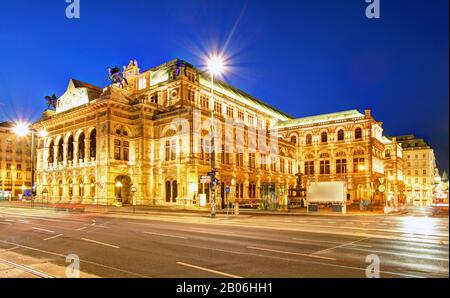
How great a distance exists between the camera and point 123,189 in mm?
55156

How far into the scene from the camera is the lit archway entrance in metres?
53.8

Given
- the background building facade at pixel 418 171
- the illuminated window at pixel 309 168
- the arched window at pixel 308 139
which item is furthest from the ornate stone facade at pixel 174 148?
the background building facade at pixel 418 171

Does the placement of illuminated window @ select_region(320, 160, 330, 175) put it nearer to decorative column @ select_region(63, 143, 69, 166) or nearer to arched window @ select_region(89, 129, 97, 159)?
arched window @ select_region(89, 129, 97, 159)

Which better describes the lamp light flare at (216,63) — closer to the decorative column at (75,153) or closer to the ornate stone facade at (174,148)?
the ornate stone facade at (174,148)

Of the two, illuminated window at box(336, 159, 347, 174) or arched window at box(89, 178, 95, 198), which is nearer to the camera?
arched window at box(89, 178, 95, 198)

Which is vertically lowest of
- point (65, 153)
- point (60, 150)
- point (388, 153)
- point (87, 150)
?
point (65, 153)

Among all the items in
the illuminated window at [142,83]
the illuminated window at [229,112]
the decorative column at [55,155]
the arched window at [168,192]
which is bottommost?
the arched window at [168,192]

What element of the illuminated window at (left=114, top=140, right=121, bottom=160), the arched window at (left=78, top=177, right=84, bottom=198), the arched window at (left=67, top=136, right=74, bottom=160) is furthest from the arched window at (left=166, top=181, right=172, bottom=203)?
the arched window at (left=67, top=136, right=74, bottom=160)

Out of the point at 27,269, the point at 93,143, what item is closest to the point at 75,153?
the point at 93,143

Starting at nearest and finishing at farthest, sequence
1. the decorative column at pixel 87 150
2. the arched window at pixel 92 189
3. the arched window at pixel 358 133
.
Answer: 1. the arched window at pixel 92 189
2. the decorative column at pixel 87 150
3. the arched window at pixel 358 133

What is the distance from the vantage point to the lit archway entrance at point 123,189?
53750mm

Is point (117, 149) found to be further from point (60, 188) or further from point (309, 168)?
point (309, 168)
